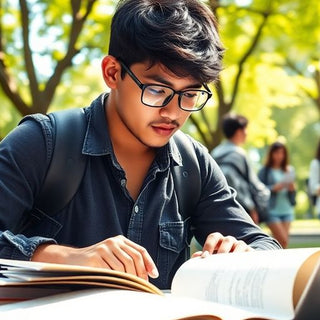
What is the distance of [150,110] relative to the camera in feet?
7.68

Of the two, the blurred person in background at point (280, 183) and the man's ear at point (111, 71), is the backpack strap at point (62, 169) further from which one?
the blurred person in background at point (280, 183)

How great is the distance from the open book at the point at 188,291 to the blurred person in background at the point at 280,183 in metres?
9.16

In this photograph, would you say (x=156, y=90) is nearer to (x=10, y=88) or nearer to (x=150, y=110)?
(x=150, y=110)

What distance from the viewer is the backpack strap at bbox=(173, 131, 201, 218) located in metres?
2.55

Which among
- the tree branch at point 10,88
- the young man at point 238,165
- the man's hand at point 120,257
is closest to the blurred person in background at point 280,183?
the young man at point 238,165

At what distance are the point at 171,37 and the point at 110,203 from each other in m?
0.48

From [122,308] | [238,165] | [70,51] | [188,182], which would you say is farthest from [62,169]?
[70,51]

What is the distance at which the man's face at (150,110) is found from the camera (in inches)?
90.9

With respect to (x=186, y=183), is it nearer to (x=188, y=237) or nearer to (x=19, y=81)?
(x=188, y=237)

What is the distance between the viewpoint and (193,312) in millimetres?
1346

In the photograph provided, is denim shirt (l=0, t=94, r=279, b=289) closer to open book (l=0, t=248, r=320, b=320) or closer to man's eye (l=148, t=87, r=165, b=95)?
man's eye (l=148, t=87, r=165, b=95)

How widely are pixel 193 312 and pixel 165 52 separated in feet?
3.62

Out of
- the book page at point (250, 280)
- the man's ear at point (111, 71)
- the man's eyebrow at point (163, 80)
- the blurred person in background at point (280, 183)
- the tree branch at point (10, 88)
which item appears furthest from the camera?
the tree branch at point (10, 88)

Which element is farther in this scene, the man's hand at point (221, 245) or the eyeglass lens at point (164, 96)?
the eyeglass lens at point (164, 96)
